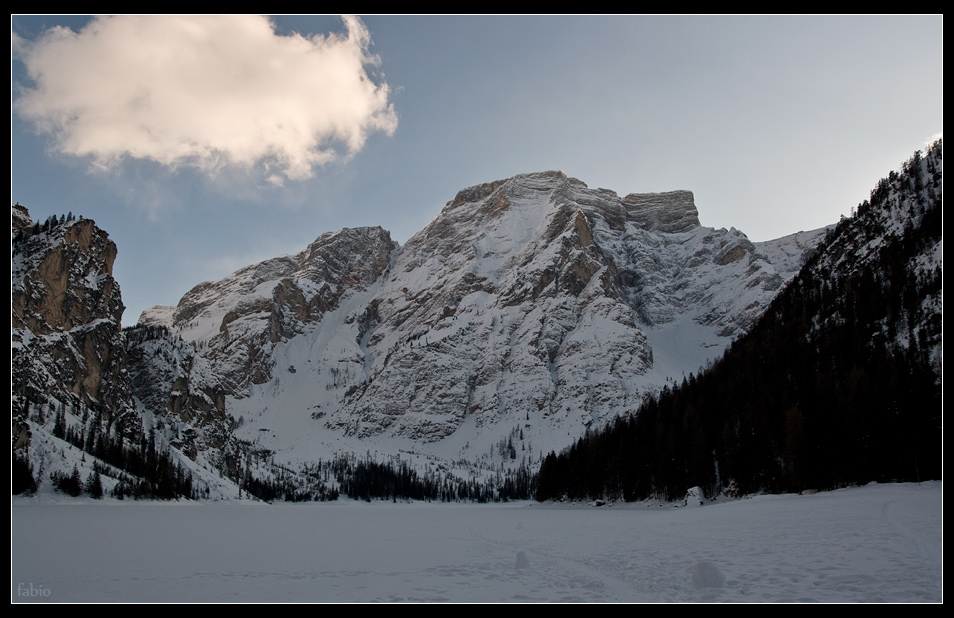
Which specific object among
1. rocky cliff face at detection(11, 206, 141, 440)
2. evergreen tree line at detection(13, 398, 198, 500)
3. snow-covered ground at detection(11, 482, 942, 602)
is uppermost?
rocky cliff face at detection(11, 206, 141, 440)

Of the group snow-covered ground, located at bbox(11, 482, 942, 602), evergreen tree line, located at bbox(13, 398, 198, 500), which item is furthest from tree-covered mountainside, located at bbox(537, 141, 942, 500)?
evergreen tree line, located at bbox(13, 398, 198, 500)

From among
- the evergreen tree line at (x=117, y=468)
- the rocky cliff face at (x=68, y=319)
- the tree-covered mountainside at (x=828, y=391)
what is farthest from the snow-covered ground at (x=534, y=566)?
the rocky cliff face at (x=68, y=319)

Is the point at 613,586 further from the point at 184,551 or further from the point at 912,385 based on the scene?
the point at 912,385

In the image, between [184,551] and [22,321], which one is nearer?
[184,551]

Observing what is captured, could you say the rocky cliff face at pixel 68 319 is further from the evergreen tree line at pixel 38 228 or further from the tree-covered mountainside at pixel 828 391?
the tree-covered mountainside at pixel 828 391

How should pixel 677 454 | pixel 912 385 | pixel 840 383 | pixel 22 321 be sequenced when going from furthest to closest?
pixel 22 321 < pixel 677 454 < pixel 840 383 < pixel 912 385

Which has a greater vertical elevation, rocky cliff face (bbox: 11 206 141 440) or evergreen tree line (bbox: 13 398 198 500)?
rocky cliff face (bbox: 11 206 141 440)

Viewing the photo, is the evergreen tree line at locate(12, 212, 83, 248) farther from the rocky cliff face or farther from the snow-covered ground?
the snow-covered ground
